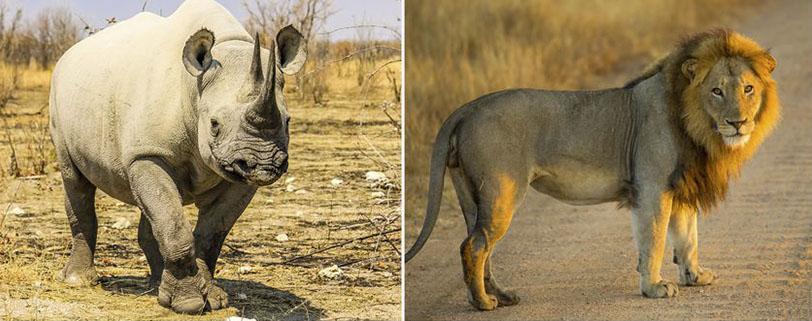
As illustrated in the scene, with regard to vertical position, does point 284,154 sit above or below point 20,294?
above

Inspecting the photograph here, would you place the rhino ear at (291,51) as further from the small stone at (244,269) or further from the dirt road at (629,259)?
the dirt road at (629,259)

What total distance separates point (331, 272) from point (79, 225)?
1.57 m

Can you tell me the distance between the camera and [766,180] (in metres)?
10.4

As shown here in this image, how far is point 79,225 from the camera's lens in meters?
7.55

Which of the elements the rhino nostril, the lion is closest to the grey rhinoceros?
the rhino nostril

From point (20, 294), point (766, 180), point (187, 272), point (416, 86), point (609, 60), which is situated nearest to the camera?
point (187, 272)

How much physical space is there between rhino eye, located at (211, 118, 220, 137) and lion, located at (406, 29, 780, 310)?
1.52 metres

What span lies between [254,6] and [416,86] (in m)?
3.87

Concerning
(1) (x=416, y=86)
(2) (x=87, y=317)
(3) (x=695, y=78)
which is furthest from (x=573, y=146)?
(1) (x=416, y=86)

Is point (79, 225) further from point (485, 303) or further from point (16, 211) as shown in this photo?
point (485, 303)

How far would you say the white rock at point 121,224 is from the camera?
8125 mm

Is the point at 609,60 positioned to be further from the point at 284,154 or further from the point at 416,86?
the point at 284,154

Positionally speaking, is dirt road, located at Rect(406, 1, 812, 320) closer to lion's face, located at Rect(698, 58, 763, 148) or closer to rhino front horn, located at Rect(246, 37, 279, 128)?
lion's face, located at Rect(698, 58, 763, 148)

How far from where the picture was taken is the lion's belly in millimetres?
7812
